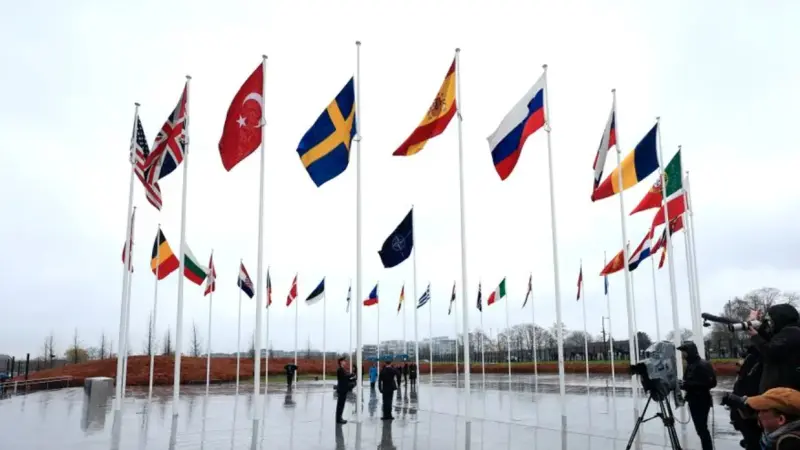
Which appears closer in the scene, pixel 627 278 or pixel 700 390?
pixel 700 390

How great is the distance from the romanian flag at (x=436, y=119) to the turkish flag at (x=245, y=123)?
334 cm

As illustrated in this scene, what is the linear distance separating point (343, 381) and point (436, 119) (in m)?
6.98

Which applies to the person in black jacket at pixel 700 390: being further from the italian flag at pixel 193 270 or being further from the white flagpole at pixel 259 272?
the italian flag at pixel 193 270

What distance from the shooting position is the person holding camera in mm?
3277

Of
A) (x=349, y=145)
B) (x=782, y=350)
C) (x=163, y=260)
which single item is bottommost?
(x=782, y=350)

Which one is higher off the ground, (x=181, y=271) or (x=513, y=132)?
(x=513, y=132)

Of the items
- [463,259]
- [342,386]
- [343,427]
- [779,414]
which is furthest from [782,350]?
[343,427]

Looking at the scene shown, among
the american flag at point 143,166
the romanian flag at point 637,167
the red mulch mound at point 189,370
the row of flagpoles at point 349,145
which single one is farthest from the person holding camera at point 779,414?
the red mulch mound at point 189,370

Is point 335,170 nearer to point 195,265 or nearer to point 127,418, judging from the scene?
point 195,265

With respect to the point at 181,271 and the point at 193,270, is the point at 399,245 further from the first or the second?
the point at 193,270

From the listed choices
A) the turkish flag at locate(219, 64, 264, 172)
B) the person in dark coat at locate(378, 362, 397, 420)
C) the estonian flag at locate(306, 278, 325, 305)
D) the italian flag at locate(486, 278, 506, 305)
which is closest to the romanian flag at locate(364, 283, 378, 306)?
the estonian flag at locate(306, 278, 325, 305)

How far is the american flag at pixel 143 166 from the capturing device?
1606cm

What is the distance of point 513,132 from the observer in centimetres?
1398

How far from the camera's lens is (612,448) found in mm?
11266
